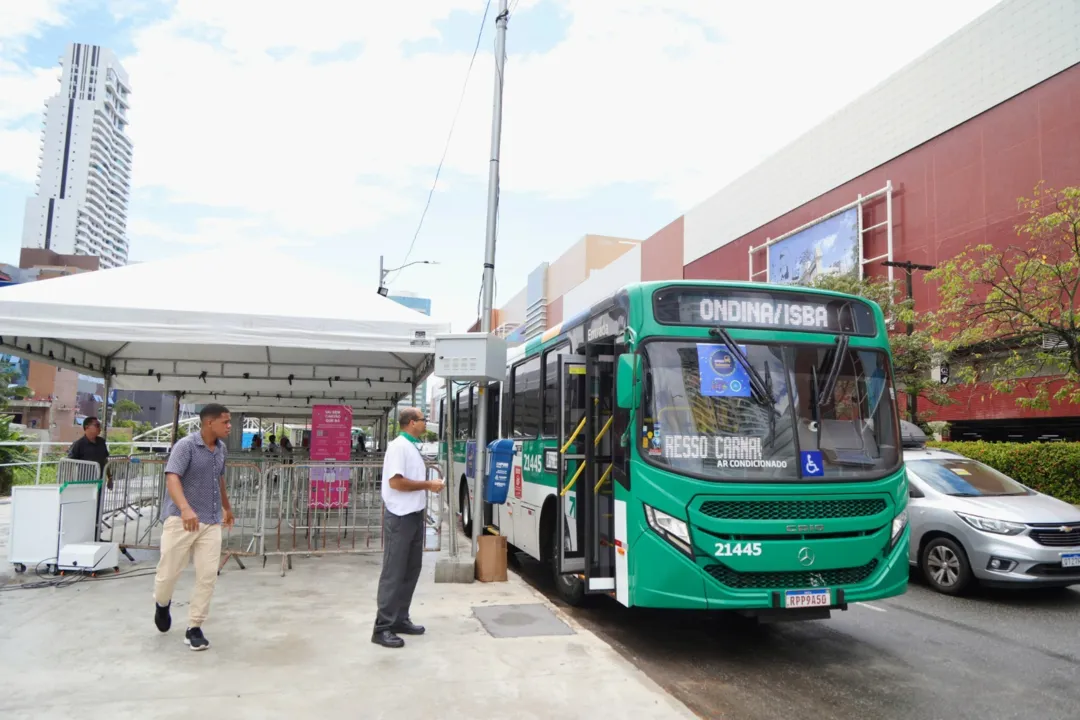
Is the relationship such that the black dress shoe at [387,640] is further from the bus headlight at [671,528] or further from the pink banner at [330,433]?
the pink banner at [330,433]

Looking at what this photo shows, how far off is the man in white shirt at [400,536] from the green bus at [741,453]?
1309mm

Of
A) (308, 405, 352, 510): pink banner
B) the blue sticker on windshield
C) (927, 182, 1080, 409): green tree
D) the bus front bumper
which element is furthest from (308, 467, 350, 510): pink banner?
(927, 182, 1080, 409): green tree

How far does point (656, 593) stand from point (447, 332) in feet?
14.9

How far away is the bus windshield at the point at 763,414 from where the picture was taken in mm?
5969

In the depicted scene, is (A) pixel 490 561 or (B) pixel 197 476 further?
(A) pixel 490 561

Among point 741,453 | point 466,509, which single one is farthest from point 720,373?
point 466,509

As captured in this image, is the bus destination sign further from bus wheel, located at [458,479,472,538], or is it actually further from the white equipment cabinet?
bus wheel, located at [458,479,472,538]

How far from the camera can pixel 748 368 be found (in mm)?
6188

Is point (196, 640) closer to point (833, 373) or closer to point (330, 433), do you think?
point (833, 373)

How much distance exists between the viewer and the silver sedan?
834 centimetres

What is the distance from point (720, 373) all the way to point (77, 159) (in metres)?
210

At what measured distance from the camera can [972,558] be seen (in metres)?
8.73

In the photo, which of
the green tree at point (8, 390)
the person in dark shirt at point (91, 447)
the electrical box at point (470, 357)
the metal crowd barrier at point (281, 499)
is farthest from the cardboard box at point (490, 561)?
the green tree at point (8, 390)

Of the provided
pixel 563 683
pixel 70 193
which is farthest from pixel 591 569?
pixel 70 193
